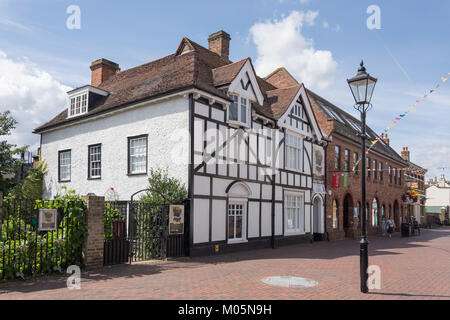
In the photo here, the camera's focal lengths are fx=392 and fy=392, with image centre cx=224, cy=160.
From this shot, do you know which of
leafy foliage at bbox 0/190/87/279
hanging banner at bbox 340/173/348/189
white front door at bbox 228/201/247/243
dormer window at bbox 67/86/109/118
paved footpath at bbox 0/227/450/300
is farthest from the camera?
hanging banner at bbox 340/173/348/189

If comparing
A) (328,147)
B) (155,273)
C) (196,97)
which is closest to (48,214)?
(155,273)

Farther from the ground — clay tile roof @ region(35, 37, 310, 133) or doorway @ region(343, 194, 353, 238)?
clay tile roof @ region(35, 37, 310, 133)

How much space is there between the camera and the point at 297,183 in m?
21.5

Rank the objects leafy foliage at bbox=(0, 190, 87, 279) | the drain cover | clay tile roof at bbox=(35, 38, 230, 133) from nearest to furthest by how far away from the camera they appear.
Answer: the drain cover
leafy foliage at bbox=(0, 190, 87, 279)
clay tile roof at bbox=(35, 38, 230, 133)

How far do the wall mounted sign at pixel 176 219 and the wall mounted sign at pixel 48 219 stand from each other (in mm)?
4232

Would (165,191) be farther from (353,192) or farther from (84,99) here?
(353,192)

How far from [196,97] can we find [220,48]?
7536 millimetres

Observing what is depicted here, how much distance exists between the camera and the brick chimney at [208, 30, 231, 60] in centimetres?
2144

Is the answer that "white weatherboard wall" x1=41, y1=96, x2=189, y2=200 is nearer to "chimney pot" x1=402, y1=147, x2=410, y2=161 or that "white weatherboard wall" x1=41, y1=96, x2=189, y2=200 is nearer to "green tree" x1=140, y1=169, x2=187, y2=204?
"green tree" x1=140, y1=169, x2=187, y2=204

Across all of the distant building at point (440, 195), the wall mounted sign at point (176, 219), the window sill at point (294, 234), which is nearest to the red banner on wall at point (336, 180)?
the window sill at point (294, 234)

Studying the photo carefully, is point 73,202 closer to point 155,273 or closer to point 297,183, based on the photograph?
point 155,273

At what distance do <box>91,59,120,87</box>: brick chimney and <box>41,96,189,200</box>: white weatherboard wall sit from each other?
436 cm

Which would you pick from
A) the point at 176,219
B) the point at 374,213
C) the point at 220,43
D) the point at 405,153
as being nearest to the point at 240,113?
the point at 176,219

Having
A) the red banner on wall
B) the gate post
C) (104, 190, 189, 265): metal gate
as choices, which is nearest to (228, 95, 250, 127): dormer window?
(104, 190, 189, 265): metal gate
